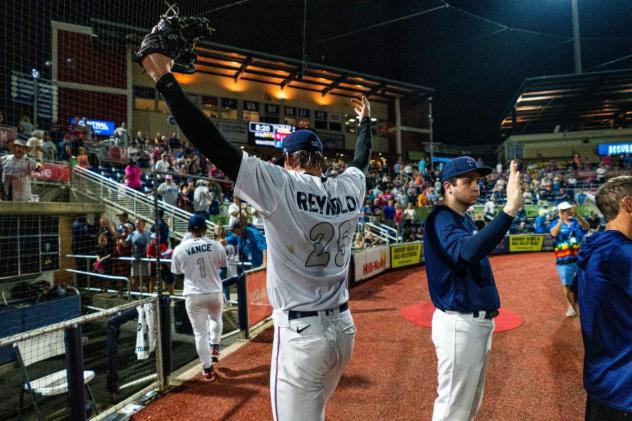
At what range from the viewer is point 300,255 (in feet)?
6.21

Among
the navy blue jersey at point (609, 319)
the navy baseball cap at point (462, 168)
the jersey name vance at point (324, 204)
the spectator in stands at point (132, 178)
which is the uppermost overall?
the spectator in stands at point (132, 178)

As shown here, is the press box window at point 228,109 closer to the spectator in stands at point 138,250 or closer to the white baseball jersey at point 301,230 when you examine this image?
the spectator in stands at point 138,250

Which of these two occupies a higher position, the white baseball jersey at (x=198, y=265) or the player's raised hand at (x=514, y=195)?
the player's raised hand at (x=514, y=195)

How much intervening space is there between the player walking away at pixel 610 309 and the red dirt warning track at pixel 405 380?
2.18 metres

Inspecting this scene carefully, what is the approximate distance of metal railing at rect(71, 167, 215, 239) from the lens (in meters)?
11.9

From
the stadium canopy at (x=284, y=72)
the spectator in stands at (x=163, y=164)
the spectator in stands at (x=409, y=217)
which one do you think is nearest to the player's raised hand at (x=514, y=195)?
the spectator in stands at (x=163, y=164)

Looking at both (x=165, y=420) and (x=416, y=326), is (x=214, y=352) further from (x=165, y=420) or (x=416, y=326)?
(x=416, y=326)

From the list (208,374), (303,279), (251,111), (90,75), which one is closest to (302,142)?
(303,279)

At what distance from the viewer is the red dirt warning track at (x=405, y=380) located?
3887 mm

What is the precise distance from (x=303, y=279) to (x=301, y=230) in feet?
0.84

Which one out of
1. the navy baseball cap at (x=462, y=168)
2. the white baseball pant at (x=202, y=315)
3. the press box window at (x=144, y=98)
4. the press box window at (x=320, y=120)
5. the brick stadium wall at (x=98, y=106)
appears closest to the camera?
the navy baseball cap at (x=462, y=168)

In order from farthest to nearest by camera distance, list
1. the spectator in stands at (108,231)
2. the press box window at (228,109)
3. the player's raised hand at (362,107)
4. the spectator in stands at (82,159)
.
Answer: the press box window at (228,109)
the spectator in stands at (82,159)
the spectator in stands at (108,231)
the player's raised hand at (362,107)

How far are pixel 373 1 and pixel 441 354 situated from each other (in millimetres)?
21829

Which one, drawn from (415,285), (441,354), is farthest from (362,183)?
(415,285)
